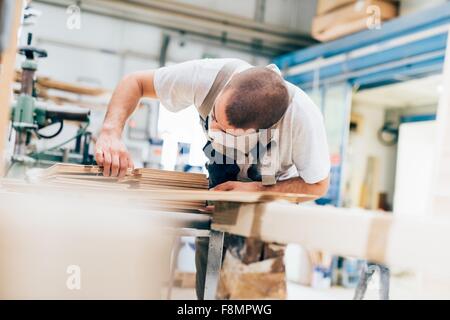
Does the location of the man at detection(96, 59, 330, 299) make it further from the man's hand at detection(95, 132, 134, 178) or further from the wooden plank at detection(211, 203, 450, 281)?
the wooden plank at detection(211, 203, 450, 281)

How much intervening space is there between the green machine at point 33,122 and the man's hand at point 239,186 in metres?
0.43

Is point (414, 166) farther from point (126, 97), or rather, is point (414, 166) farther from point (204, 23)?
point (126, 97)

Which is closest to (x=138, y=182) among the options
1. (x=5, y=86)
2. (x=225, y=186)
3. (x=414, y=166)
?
(x=225, y=186)

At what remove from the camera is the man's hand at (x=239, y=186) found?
2.79ft

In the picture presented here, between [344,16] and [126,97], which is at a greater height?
[344,16]

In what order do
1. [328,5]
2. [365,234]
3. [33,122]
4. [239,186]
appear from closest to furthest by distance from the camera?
[365,234]
[239,186]
[33,122]
[328,5]

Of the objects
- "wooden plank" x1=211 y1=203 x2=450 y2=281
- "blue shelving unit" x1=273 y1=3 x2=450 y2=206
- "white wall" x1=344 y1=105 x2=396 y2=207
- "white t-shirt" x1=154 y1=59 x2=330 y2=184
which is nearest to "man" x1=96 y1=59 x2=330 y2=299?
"white t-shirt" x1=154 y1=59 x2=330 y2=184

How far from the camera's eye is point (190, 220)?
0.74m

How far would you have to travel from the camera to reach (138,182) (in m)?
0.82

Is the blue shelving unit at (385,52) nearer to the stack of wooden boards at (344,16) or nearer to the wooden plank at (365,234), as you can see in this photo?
the stack of wooden boards at (344,16)

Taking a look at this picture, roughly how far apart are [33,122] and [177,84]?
0.46m
